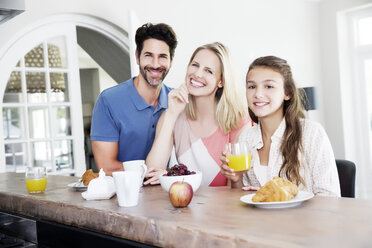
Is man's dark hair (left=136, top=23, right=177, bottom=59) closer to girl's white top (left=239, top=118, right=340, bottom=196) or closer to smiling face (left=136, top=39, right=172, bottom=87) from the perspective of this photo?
smiling face (left=136, top=39, right=172, bottom=87)

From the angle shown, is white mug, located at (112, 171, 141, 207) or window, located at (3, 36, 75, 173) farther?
window, located at (3, 36, 75, 173)

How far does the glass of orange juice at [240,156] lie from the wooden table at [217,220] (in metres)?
0.11

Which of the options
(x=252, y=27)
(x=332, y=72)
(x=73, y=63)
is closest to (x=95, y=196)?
(x=73, y=63)

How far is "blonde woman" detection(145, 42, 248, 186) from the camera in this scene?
212 centimetres

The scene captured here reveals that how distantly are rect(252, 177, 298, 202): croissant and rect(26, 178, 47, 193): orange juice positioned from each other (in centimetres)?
93

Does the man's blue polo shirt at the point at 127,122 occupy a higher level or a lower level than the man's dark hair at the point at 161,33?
lower

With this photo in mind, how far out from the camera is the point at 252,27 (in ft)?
17.5

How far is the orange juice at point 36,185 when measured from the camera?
1589mm

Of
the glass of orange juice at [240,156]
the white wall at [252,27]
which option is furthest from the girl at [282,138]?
the white wall at [252,27]

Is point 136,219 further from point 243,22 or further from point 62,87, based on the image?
point 243,22

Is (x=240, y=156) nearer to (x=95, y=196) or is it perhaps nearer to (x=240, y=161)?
(x=240, y=161)

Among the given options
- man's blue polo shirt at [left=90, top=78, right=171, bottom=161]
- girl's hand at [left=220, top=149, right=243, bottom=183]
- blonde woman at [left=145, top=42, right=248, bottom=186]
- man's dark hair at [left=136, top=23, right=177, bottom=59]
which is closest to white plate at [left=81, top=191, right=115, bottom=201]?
girl's hand at [left=220, top=149, right=243, bottom=183]

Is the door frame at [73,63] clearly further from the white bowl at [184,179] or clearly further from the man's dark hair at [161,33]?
the white bowl at [184,179]

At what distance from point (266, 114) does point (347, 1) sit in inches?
201
